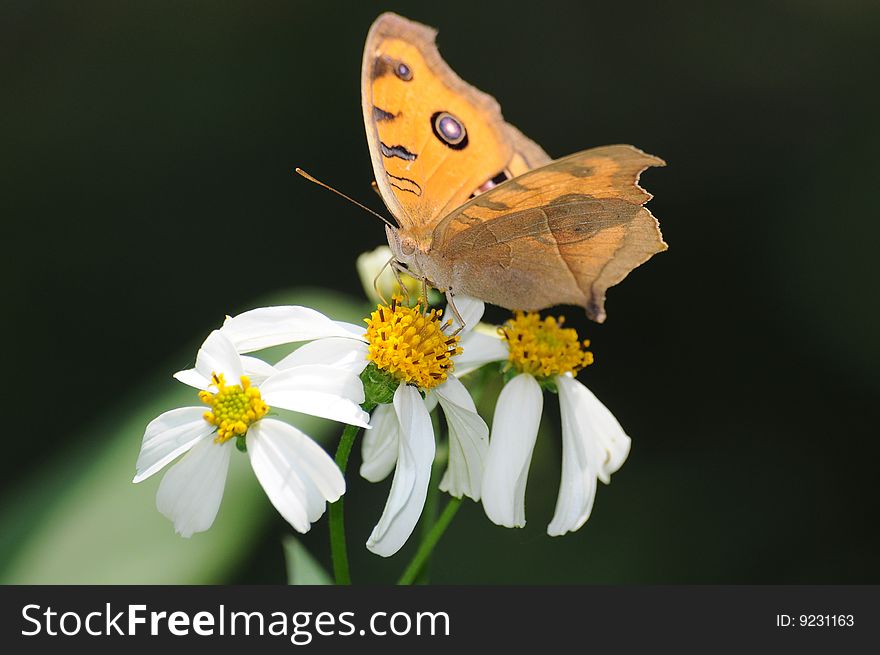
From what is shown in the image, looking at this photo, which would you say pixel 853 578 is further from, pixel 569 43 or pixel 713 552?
pixel 569 43

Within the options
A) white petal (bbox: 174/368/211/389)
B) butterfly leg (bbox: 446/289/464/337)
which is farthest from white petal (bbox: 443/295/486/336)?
white petal (bbox: 174/368/211/389)

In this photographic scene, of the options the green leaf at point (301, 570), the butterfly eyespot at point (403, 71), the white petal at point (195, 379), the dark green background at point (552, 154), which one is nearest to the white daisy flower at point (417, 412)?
the green leaf at point (301, 570)

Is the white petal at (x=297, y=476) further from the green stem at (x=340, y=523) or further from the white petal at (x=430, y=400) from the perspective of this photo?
the white petal at (x=430, y=400)

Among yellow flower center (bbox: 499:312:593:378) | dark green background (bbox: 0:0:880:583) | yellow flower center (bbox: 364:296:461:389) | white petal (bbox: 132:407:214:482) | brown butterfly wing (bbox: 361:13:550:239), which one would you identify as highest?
dark green background (bbox: 0:0:880:583)

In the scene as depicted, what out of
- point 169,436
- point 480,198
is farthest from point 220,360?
A: point 480,198

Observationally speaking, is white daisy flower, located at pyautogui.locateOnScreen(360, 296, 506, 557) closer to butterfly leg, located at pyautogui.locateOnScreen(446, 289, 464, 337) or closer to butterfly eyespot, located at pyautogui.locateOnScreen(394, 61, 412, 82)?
butterfly leg, located at pyautogui.locateOnScreen(446, 289, 464, 337)

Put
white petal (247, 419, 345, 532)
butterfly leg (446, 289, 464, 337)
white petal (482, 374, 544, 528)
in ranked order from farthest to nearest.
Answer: butterfly leg (446, 289, 464, 337)
white petal (482, 374, 544, 528)
white petal (247, 419, 345, 532)

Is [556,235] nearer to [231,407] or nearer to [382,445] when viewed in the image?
[382,445]
